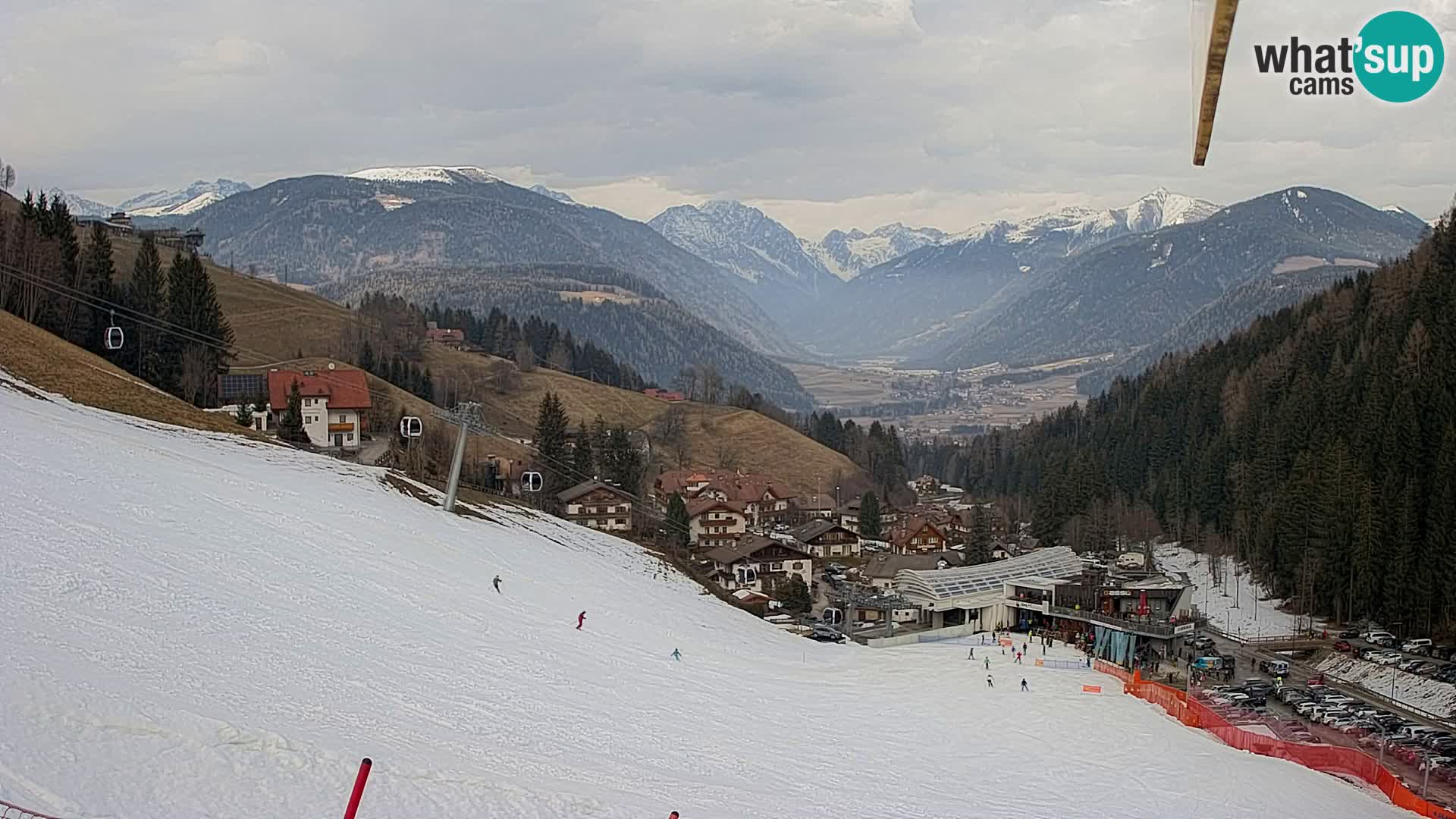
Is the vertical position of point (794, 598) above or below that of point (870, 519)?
above

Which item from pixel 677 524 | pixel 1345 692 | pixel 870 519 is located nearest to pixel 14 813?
pixel 1345 692

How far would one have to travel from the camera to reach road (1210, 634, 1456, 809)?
1303 inches

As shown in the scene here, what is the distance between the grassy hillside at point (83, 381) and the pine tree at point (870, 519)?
190 ft

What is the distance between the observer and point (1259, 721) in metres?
39.0

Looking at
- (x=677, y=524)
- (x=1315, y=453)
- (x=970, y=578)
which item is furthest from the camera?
(x=677, y=524)

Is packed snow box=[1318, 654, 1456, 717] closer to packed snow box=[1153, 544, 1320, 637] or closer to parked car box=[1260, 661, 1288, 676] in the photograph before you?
parked car box=[1260, 661, 1288, 676]

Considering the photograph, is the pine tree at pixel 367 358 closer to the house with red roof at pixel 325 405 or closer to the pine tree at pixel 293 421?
the house with red roof at pixel 325 405

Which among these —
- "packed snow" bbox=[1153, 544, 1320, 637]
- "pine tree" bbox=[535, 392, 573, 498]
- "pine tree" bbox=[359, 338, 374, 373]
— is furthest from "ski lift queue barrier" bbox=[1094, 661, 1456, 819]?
"pine tree" bbox=[359, 338, 374, 373]

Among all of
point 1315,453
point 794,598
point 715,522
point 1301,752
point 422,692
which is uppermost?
point 1315,453

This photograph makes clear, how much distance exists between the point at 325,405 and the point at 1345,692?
55.7 meters

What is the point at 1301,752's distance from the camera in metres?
33.3

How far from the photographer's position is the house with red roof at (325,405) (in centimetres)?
7044

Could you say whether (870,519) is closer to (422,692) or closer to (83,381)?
(83,381)

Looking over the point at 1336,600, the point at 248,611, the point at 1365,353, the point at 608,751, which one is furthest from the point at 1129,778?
the point at 1365,353
